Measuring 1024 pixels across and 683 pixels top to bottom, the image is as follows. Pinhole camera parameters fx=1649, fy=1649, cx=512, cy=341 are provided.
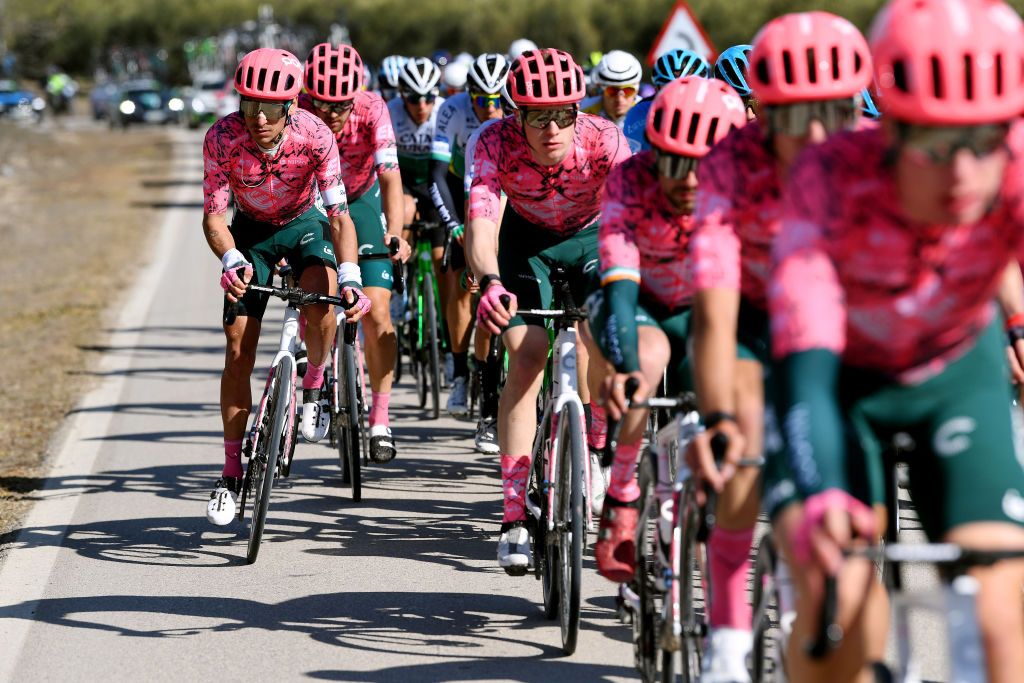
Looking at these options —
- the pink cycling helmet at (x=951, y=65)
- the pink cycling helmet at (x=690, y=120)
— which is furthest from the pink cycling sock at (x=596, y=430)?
the pink cycling helmet at (x=951, y=65)

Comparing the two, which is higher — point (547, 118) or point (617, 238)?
point (547, 118)

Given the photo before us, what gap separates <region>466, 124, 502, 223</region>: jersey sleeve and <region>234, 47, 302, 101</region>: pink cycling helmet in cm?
96

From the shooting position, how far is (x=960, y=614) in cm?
321

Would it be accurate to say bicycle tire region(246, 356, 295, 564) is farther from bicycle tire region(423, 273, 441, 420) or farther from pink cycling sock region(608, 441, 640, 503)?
bicycle tire region(423, 273, 441, 420)

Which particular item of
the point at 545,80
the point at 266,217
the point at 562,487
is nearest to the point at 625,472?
the point at 562,487

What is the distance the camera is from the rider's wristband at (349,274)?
7.72m

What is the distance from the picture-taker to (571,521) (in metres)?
5.93

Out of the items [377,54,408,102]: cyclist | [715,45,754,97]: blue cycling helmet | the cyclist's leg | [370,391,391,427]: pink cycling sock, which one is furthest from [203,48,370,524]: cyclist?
the cyclist's leg

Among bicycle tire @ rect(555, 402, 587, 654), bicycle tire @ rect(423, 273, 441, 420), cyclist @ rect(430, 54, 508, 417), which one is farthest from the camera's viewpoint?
bicycle tire @ rect(423, 273, 441, 420)

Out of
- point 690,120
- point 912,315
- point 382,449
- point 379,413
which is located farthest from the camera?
point 379,413

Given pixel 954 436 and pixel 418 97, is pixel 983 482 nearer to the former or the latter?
pixel 954 436

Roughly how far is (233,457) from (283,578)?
99cm

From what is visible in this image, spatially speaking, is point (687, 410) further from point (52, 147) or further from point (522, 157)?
point (52, 147)

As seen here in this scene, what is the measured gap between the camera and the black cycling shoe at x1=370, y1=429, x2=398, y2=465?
8922 millimetres
